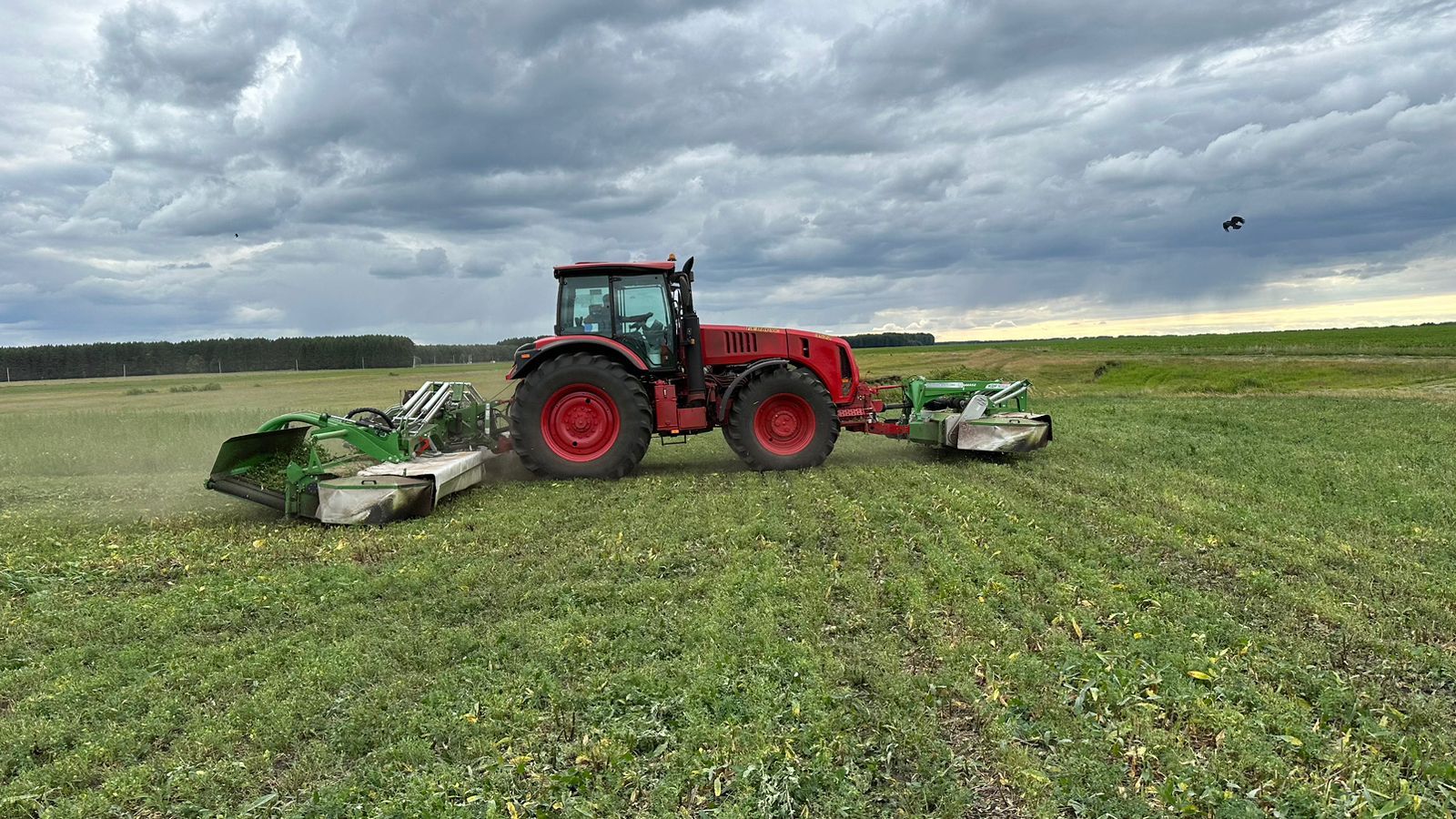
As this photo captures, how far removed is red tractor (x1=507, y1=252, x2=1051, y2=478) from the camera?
31.9 ft

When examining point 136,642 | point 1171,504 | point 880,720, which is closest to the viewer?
point 880,720

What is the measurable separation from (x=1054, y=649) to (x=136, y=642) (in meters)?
5.51

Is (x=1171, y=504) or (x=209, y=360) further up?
(x=209, y=360)

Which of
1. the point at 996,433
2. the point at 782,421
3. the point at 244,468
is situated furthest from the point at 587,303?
the point at 996,433

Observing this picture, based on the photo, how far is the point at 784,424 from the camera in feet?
34.0

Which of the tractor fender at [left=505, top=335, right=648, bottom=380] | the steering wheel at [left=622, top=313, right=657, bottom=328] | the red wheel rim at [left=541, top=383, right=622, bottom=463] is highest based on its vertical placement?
the steering wheel at [left=622, top=313, right=657, bottom=328]

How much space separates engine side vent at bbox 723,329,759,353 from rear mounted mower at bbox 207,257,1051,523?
0.01m

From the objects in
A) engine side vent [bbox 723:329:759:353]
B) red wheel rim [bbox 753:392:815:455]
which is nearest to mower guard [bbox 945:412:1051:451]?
red wheel rim [bbox 753:392:815:455]

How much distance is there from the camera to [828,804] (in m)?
3.17

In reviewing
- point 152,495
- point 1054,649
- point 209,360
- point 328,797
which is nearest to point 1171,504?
point 1054,649

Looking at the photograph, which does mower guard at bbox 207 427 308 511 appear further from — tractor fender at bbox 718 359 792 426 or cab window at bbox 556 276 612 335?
tractor fender at bbox 718 359 792 426

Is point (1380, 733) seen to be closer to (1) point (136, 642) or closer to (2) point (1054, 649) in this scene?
(2) point (1054, 649)

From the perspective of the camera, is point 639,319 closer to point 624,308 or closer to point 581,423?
point 624,308

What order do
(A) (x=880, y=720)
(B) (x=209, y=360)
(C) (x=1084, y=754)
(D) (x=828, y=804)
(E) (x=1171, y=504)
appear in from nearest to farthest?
(D) (x=828, y=804) → (C) (x=1084, y=754) → (A) (x=880, y=720) → (E) (x=1171, y=504) → (B) (x=209, y=360)
